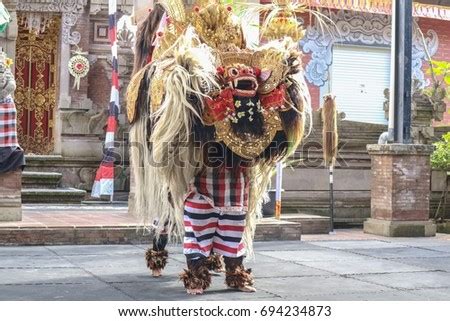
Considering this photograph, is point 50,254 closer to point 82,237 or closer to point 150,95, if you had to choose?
point 82,237

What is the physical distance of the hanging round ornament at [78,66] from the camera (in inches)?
617

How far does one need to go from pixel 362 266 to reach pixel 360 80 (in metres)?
13.7

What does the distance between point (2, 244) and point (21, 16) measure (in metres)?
8.70

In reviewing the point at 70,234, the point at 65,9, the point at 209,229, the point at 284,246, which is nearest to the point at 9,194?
the point at 70,234

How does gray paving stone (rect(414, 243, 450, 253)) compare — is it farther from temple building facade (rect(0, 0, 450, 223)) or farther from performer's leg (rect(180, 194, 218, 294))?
performer's leg (rect(180, 194, 218, 294))

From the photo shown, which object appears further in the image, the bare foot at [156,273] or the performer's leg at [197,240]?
the bare foot at [156,273]

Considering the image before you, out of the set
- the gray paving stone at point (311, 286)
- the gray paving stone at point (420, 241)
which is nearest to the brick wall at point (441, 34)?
the gray paving stone at point (420, 241)

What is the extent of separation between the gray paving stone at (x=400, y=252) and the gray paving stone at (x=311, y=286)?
195cm

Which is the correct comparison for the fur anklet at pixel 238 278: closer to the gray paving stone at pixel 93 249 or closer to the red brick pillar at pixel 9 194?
the gray paving stone at pixel 93 249

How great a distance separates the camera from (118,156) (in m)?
15.3

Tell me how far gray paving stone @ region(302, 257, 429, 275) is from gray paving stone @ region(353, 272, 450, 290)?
0.23 metres

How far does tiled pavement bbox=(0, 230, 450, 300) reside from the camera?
5.59m

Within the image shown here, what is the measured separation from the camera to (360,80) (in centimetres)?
2050

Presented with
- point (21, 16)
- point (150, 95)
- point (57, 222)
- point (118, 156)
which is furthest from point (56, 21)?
point (150, 95)
